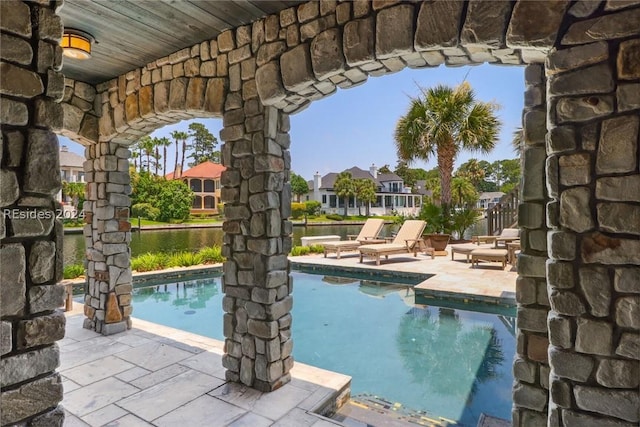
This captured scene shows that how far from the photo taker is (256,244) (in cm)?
319

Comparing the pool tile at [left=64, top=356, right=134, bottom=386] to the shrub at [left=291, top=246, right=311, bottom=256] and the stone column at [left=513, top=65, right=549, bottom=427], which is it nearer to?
the stone column at [left=513, top=65, right=549, bottom=427]

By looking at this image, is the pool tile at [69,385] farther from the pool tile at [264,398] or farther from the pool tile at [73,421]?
the pool tile at [264,398]

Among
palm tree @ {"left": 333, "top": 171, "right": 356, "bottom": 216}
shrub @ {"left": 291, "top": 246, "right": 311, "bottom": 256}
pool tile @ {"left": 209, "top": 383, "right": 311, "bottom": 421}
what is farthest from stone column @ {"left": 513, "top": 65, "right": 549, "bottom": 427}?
palm tree @ {"left": 333, "top": 171, "right": 356, "bottom": 216}

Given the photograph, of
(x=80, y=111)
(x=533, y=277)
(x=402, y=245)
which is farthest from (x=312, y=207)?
(x=533, y=277)

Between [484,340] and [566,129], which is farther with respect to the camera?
[484,340]

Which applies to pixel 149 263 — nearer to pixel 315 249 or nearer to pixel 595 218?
pixel 315 249

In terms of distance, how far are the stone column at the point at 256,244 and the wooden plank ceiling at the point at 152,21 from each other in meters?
0.70

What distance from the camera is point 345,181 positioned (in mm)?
34375

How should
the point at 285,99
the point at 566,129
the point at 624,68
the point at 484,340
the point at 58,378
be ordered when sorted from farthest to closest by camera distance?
1. the point at 484,340
2. the point at 285,99
3. the point at 566,129
4. the point at 624,68
5. the point at 58,378

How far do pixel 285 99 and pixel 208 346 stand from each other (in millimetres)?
3090

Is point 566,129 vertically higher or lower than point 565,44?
lower

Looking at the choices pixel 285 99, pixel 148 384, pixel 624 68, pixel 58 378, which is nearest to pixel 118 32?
pixel 285 99

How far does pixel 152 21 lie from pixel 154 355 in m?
3.49

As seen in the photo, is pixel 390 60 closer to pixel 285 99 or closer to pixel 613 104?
pixel 285 99
